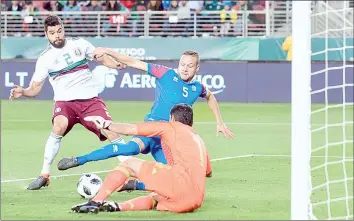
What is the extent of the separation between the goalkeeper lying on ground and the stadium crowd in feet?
61.0

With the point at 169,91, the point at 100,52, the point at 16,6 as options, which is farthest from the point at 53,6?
the point at 100,52

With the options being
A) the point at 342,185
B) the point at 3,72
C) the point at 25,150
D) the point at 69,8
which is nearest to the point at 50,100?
the point at 3,72

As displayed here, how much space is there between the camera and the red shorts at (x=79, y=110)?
1098cm

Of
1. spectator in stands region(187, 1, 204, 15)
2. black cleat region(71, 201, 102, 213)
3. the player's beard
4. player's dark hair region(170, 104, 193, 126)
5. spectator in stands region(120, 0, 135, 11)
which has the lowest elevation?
black cleat region(71, 201, 102, 213)

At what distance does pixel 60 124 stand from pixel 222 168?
9.10 ft

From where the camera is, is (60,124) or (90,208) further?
(60,124)

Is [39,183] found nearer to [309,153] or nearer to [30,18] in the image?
[309,153]

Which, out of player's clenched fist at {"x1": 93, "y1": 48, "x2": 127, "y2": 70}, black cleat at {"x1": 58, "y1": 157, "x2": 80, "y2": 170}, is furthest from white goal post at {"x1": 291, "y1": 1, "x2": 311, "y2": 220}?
black cleat at {"x1": 58, "y1": 157, "x2": 80, "y2": 170}

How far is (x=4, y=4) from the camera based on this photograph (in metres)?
30.4

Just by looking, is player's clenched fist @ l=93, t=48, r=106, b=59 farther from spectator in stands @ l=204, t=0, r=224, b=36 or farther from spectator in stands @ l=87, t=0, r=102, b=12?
spectator in stands @ l=87, t=0, r=102, b=12

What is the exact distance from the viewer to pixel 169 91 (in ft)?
34.1

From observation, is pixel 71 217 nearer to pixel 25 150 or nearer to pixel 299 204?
pixel 299 204

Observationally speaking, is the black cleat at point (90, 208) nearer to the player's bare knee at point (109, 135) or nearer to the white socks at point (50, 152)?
the white socks at point (50, 152)

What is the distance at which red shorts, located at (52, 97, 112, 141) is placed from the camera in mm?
10984
